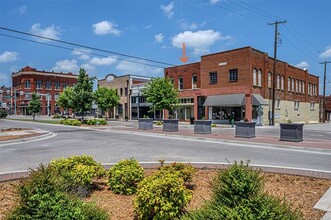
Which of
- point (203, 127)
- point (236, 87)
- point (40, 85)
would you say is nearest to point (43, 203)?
point (203, 127)

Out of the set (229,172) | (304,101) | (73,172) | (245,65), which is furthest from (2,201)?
(304,101)

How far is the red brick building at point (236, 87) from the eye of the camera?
3591cm

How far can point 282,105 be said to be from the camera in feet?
144

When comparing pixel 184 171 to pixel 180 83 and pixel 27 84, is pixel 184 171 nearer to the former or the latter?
pixel 180 83

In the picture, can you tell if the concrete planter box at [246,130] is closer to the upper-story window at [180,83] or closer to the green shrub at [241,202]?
the green shrub at [241,202]

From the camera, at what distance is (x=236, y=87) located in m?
36.8

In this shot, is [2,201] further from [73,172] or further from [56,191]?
[56,191]

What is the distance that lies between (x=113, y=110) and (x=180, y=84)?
22325mm

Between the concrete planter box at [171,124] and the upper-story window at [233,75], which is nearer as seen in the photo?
the concrete planter box at [171,124]

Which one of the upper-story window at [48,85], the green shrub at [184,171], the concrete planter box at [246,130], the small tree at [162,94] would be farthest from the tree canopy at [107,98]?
the green shrub at [184,171]

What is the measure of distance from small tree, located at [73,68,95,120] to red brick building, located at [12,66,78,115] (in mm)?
58881

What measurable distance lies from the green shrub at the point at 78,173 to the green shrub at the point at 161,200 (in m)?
1.33

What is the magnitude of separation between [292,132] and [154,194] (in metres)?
14.5

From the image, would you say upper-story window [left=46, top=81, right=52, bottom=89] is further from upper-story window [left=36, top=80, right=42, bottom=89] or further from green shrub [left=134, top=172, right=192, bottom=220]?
green shrub [left=134, top=172, right=192, bottom=220]
